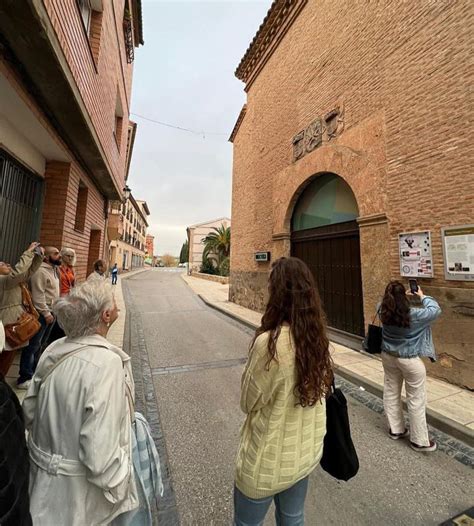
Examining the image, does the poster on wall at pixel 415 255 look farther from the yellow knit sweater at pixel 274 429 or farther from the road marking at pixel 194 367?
the yellow knit sweater at pixel 274 429

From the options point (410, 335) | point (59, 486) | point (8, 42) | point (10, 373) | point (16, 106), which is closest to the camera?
point (59, 486)

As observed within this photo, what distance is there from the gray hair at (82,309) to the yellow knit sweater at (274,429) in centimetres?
81

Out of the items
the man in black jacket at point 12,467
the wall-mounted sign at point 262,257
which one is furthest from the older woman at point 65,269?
the wall-mounted sign at point 262,257

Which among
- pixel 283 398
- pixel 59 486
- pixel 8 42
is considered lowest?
pixel 59 486

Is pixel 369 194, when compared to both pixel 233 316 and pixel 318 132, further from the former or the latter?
pixel 233 316

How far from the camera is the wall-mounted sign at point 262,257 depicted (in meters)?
9.48

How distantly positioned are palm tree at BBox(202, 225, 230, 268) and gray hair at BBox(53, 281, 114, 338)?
30.2 meters

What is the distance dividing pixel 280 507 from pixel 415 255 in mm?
4557

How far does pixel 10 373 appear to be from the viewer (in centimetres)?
391

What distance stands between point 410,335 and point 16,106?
525cm

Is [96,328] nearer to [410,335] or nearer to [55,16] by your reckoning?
[410,335]

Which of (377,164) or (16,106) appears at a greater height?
(377,164)

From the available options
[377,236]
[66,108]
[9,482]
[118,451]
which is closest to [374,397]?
[377,236]

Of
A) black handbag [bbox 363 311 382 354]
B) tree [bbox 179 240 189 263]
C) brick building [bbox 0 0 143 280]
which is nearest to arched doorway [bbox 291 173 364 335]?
black handbag [bbox 363 311 382 354]
